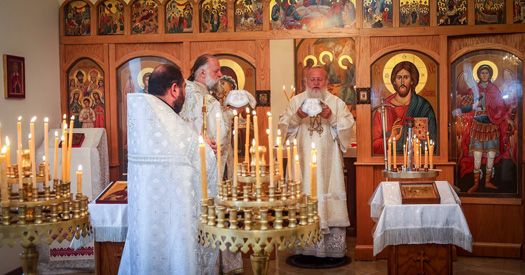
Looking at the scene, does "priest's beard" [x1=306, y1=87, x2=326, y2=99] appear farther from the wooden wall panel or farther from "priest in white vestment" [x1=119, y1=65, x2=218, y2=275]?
"priest in white vestment" [x1=119, y1=65, x2=218, y2=275]

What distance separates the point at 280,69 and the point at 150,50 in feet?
5.51

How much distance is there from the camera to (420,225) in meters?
5.29

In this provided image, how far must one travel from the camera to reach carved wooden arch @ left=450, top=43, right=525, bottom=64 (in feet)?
23.5

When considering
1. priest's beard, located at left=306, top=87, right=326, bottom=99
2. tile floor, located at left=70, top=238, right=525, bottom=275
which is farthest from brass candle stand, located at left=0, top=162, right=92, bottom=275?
priest's beard, located at left=306, top=87, right=326, bottom=99

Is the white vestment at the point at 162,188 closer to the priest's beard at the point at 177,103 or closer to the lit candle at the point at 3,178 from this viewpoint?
the priest's beard at the point at 177,103

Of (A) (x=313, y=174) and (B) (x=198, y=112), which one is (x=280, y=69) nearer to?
(B) (x=198, y=112)

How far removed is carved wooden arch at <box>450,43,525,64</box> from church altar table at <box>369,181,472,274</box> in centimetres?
260

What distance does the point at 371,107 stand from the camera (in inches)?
287

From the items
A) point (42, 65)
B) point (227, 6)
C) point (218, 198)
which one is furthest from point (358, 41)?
point (218, 198)

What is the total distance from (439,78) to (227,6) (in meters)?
2.72

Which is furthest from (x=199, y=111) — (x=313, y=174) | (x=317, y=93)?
(x=313, y=174)

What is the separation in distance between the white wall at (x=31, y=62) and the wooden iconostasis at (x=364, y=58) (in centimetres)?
21

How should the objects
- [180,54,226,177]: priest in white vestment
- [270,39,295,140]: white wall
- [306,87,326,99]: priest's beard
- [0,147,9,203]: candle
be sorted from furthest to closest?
[270,39,295,140]: white wall → [306,87,326,99]: priest's beard → [180,54,226,177]: priest in white vestment → [0,147,9,203]: candle

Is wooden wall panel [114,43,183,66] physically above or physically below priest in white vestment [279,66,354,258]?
above
